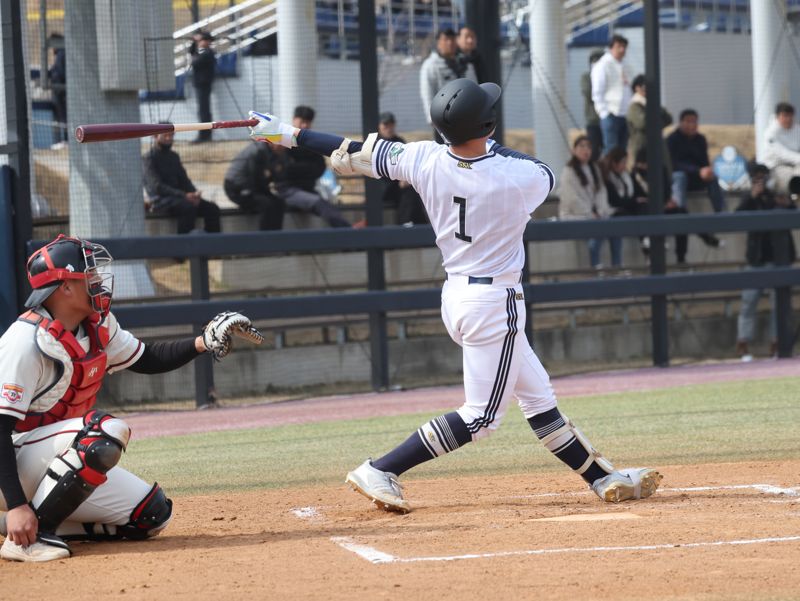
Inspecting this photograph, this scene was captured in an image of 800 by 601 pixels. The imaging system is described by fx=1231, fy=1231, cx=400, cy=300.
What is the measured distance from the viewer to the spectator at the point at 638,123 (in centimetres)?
1356

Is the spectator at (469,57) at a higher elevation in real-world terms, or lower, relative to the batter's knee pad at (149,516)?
higher

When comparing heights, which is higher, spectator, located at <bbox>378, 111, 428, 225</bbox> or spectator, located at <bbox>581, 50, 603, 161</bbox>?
spectator, located at <bbox>581, 50, 603, 161</bbox>

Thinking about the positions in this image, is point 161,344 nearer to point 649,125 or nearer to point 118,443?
point 118,443

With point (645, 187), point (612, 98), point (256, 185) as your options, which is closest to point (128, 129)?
point (256, 185)

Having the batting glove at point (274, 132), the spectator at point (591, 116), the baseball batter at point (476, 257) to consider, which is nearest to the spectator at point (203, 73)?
the spectator at point (591, 116)

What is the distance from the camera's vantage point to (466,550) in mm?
4844

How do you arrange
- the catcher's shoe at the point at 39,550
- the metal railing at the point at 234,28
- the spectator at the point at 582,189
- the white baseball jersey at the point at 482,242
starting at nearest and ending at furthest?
the catcher's shoe at the point at 39,550, the white baseball jersey at the point at 482,242, the metal railing at the point at 234,28, the spectator at the point at 582,189

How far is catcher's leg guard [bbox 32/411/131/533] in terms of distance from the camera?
4.89 m

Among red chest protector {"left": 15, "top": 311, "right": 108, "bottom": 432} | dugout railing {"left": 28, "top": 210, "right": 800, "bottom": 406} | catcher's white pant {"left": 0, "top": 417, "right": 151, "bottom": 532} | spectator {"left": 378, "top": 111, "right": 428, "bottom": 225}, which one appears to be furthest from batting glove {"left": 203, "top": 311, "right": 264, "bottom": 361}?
spectator {"left": 378, "top": 111, "right": 428, "bottom": 225}

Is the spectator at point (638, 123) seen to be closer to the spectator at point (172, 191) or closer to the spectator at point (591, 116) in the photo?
the spectator at point (591, 116)

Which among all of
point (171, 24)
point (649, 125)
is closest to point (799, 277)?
point (649, 125)

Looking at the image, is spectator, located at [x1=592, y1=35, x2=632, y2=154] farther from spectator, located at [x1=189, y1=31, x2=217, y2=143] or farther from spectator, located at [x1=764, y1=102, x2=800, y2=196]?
spectator, located at [x1=189, y1=31, x2=217, y2=143]

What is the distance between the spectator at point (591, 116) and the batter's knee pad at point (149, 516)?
28.5 feet

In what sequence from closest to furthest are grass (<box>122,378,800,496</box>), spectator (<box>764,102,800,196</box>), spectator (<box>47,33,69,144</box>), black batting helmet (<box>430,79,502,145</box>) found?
black batting helmet (<box>430,79,502,145</box>) → grass (<box>122,378,800,496</box>) → spectator (<box>47,33,69,144</box>) → spectator (<box>764,102,800,196</box>)
